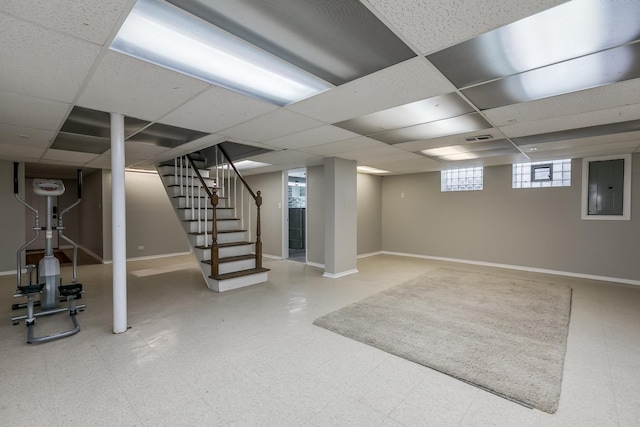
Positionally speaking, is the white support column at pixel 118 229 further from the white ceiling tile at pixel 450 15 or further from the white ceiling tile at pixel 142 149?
the white ceiling tile at pixel 450 15

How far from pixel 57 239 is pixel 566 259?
14154mm

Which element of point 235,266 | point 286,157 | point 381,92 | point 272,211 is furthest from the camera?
point 272,211

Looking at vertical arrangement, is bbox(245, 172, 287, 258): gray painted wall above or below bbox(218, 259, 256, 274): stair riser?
above

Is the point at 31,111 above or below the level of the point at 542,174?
above

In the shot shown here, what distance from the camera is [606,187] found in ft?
17.2

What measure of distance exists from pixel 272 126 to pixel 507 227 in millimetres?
5593

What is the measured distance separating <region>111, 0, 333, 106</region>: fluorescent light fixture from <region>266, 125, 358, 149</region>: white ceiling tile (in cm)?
108

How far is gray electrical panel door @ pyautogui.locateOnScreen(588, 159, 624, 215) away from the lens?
5.13 meters

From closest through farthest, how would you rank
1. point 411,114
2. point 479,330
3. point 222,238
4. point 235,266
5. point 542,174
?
1. point 411,114
2. point 479,330
3. point 235,266
4. point 222,238
5. point 542,174

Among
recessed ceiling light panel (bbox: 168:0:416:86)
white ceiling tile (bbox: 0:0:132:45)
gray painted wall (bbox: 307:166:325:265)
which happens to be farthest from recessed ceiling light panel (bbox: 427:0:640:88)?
gray painted wall (bbox: 307:166:325:265)

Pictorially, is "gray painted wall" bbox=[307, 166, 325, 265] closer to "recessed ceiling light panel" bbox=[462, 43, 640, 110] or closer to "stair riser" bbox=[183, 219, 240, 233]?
"stair riser" bbox=[183, 219, 240, 233]

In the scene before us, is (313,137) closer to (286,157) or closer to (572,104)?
(286,157)

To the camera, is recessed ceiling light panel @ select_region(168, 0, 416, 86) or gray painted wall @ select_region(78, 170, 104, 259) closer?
recessed ceiling light panel @ select_region(168, 0, 416, 86)

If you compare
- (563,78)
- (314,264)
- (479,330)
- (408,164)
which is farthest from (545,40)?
(314,264)
